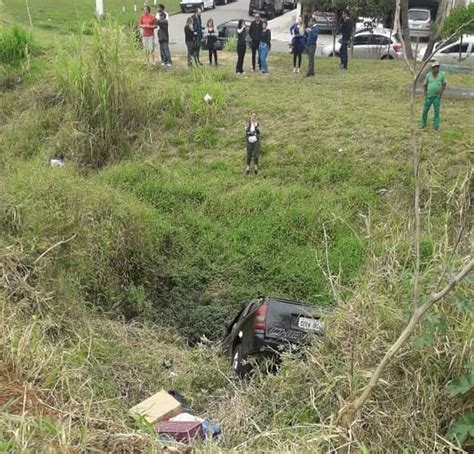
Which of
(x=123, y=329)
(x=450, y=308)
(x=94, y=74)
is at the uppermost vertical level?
(x=94, y=74)

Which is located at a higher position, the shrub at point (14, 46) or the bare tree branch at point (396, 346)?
the shrub at point (14, 46)

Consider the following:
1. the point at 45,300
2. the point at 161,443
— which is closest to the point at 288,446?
the point at 161,443

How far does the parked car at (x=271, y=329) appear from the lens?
6887 millimetres

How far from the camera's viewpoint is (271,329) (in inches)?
277

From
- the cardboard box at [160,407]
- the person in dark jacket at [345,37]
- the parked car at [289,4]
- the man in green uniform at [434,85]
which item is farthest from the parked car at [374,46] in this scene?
the cardboard box at [160,407]

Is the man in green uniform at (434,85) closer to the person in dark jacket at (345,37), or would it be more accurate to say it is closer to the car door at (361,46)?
the person in dark jacket at (345,37)

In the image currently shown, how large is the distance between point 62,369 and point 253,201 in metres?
7.04

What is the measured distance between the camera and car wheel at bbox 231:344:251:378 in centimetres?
704

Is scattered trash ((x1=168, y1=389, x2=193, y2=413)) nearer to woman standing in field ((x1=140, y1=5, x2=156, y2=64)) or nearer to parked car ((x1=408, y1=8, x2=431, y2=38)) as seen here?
woman standing in field ((x1=140, y1=5, x2=156, y2=64))

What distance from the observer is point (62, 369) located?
202 inches

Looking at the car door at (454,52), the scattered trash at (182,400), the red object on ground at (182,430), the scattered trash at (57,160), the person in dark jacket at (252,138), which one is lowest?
the scattered trash at (182,400)

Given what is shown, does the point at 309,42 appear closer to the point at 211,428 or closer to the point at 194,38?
the point at 194,38

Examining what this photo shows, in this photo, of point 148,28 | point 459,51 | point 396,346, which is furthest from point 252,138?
point 459,51

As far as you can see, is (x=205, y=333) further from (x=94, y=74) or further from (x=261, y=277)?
(x=94, y=74)
